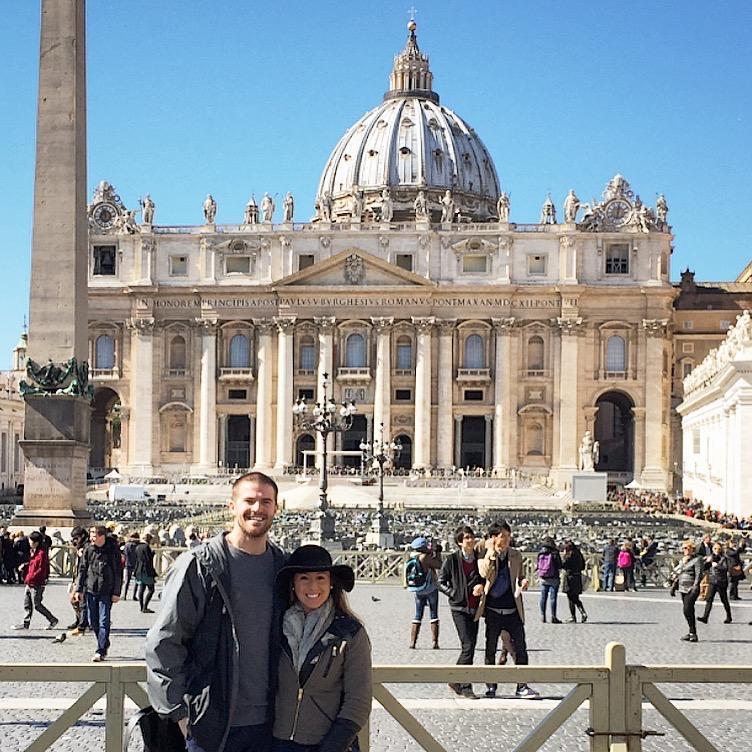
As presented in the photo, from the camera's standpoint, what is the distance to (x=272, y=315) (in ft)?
244

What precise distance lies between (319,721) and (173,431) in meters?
71.0

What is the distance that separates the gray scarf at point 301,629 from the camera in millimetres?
5129

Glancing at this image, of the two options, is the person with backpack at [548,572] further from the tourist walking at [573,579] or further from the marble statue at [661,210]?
the marble statue at [661,210]

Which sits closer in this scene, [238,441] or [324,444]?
[324,444]

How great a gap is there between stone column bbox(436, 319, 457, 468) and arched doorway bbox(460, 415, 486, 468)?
6.25 ft

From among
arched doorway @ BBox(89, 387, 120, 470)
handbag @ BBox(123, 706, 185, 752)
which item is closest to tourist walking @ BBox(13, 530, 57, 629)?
handbag @ BBox(123, 706, 185, 752)

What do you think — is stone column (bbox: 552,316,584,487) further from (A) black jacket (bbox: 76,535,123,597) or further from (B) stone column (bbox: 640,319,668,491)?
(A) black jacket (bbox: 76,535,123,597)

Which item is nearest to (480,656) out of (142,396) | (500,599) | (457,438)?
(500,599)

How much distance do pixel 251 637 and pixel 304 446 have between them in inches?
2754

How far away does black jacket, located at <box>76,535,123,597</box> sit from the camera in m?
12.1

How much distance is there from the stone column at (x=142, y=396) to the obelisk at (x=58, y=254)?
2128 inches

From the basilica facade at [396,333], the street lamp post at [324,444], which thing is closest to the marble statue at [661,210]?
the basilica facade at [396,333]

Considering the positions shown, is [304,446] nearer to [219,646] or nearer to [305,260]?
[305,260]

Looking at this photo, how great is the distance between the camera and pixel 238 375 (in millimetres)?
74625
